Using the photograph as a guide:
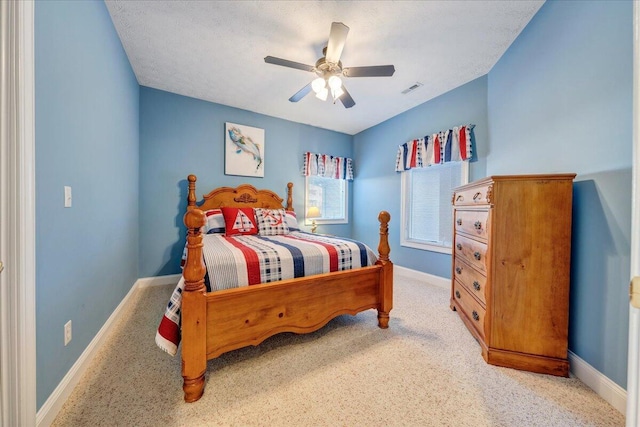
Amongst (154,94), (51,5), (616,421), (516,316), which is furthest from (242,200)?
(616,421)

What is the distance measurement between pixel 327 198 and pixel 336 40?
3.04 metres

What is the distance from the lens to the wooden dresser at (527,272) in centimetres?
155

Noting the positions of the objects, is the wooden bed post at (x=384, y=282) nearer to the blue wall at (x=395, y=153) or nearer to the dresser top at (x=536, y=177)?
the dresser top at (x=536, y=177)

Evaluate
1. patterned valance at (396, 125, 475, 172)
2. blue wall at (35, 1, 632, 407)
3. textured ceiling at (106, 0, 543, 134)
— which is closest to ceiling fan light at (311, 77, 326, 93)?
textured ceiling at (106, 0, 543, 134)

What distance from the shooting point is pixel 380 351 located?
1.80 m

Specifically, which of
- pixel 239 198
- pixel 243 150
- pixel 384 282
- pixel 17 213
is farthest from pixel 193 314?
pixel 243 150

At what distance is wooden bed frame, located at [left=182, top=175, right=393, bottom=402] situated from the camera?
134 cm

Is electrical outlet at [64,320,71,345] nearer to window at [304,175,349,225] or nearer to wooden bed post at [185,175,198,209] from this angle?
wooden bed post at [185,175,198,209]

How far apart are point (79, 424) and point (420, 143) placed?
4.05 meters

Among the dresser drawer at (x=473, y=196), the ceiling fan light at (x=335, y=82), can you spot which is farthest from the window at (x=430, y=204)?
the ceiling fan light at (x=335, y=82)

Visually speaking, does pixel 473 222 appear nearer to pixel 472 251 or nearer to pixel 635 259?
pixel 472 251

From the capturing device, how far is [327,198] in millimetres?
4703

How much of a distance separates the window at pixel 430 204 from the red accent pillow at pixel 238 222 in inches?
92.9

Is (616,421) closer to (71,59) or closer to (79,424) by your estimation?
(79,424)
